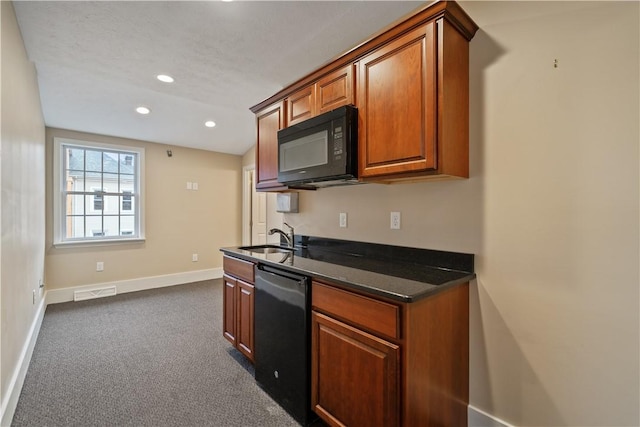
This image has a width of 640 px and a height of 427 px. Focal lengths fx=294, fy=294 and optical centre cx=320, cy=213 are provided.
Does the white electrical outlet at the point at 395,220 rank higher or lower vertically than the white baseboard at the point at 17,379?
higher

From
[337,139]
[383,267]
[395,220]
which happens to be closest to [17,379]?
[383,267]

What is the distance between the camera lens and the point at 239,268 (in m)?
2.35

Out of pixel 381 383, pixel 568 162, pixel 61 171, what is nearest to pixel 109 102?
pixel 61 171

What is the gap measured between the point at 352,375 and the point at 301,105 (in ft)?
6.00

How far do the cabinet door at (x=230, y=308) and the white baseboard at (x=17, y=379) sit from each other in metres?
1.31

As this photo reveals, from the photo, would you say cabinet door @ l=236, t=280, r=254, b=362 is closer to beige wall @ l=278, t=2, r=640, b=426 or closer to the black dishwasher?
the black dishwasher

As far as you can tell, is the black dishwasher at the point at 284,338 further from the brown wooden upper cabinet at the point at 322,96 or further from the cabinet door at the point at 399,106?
the brown wooden upper cabinet at the point at 322,96

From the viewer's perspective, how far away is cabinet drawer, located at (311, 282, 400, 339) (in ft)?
4.18

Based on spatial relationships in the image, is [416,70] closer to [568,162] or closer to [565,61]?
[565,61]

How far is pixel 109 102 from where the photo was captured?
3.41 metres

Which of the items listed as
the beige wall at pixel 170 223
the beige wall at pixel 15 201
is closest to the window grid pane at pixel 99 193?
the beige wall at pixel 170 223

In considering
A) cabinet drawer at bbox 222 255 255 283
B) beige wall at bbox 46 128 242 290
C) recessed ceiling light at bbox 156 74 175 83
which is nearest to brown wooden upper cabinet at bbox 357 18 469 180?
cabinet drawer at bbox 222 255 255 283

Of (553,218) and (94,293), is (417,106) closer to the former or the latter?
(553,218)

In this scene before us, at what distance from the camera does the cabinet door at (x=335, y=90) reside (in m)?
1.87
